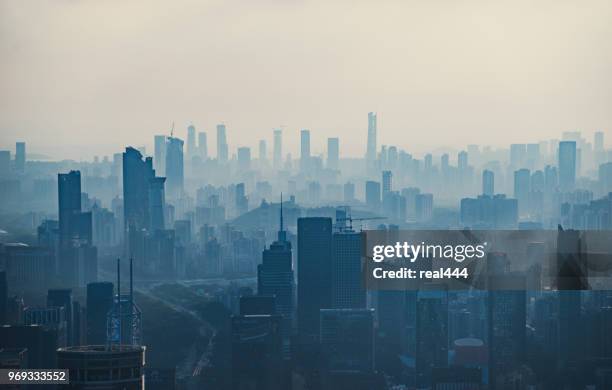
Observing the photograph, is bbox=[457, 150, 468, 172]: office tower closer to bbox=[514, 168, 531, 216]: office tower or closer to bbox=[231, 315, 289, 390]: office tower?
bbox=[514, 168, 531, 216]: office tower

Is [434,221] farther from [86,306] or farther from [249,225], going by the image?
[86,306]

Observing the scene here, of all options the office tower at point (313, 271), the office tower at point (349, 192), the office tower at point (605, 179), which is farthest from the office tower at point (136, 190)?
the office tower at point (605, 179)

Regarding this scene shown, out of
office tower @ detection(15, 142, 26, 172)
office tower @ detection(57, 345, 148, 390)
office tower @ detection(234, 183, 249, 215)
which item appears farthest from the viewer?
office tower @ detection(234, 183, 249, 215)

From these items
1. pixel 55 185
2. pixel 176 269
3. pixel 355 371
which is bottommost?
pixel 355 371

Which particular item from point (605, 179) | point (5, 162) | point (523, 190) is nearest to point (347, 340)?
point (523, 190)

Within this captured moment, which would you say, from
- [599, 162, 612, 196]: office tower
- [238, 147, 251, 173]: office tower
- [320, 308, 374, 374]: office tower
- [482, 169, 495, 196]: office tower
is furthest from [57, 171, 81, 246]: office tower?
[599, 162, 612, 196]: office tower

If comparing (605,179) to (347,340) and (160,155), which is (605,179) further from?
(160,155)

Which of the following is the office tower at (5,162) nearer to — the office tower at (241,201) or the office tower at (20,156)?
the office tower at (20,156)

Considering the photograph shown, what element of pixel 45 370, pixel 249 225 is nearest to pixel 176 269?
pixel 249 225
